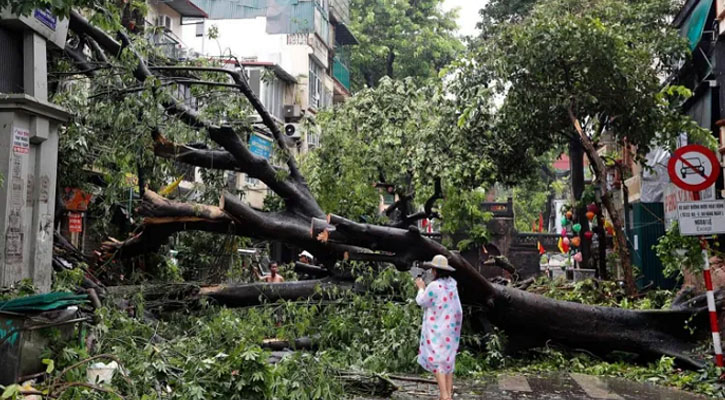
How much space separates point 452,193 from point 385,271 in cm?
1813

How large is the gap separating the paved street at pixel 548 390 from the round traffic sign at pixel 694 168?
251 centimetres

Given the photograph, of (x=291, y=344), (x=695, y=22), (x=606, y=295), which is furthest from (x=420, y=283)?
(x=695, y=22)

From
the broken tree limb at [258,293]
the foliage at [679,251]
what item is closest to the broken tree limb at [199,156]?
the broken tree limb at [258,293]

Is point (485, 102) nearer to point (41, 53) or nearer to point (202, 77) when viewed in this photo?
point (202, 77)

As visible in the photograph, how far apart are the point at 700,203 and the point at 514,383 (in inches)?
124

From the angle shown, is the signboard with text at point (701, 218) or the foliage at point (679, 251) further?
the foliage at point (679, 251)

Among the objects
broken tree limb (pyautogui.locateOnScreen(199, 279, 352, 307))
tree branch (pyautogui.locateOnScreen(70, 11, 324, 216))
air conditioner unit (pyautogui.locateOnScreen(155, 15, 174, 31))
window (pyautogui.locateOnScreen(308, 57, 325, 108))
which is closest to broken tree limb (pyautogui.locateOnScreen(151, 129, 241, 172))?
tree branch (pyautogui.locateOnScreen(70, 11, 324, 216))

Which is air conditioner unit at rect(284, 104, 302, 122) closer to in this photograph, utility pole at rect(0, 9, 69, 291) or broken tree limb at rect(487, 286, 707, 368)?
broken tree limb at rect(487, 286, 707, 368)

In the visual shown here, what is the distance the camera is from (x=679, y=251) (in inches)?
394

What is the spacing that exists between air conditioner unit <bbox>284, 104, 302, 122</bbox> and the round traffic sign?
25838 mm

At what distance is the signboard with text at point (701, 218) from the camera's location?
9336 millimetres

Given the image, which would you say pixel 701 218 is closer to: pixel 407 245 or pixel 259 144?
pixel 407 245

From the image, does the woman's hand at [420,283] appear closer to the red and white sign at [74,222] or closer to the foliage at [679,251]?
the foliage at [679,251]

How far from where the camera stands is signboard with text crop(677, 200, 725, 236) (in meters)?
9.34
